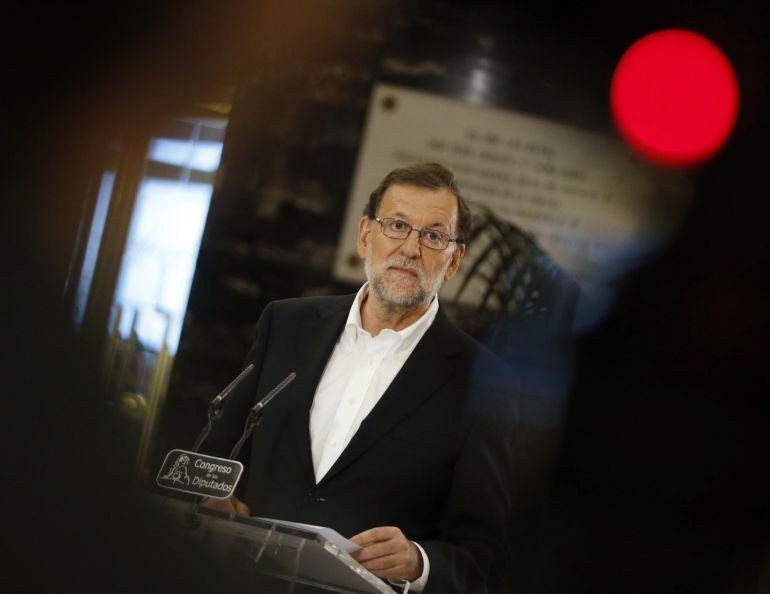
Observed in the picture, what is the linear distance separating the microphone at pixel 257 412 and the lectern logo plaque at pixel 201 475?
5.6 inches

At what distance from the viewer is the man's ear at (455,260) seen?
2168 mm

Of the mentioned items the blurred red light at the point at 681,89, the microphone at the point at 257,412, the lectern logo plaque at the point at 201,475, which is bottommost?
the lectern logo plaque at the point at 201,475

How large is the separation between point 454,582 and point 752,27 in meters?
1.78

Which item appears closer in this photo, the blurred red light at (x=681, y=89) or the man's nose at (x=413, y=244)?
the man's nose at (x=413, y=244)

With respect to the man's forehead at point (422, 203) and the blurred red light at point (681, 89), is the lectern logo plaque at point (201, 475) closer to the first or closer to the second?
the man's forehead at point (422, 203)

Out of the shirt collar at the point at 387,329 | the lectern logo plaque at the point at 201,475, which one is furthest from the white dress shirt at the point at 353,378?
the lectern logo plaque at the point at 201,475

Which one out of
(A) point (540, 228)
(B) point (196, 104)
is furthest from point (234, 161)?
(A) point (540, 228)

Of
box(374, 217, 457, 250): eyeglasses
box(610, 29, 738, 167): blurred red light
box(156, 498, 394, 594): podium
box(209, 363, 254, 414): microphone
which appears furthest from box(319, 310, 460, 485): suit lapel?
box(610, 29, 738, 167): blurred red light

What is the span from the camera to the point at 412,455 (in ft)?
6.71

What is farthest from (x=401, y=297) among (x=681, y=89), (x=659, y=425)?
(x=681, y=89)

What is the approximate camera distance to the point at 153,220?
→ 2.42 metres

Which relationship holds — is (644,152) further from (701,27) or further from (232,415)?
(232,415)

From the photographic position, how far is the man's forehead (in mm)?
2125

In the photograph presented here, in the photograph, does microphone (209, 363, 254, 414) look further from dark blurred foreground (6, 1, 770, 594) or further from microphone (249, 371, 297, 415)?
dark blurred foreground (6, 1, 770, 594)
